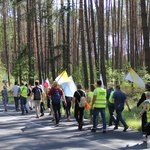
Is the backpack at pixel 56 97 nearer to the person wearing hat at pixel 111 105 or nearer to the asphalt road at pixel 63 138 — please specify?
the asphalt road at pixel 63 138

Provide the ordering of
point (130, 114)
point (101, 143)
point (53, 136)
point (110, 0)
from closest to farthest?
point (101, 143)
point (53, 136)
point (130, 114)
point (110, 0)

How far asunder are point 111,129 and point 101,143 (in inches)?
122

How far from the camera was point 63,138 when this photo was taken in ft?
39.6

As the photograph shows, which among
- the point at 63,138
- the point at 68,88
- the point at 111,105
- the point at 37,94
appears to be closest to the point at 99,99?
the point at 111,105

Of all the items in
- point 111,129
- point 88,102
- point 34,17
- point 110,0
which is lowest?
point 111,129

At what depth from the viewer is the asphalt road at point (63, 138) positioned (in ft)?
34.7

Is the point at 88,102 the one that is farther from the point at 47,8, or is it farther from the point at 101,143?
the point at 47,8

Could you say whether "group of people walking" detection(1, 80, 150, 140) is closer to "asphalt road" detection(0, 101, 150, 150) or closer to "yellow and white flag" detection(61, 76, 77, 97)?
"yellow and white flag" detection(61, 76, 77, 97)

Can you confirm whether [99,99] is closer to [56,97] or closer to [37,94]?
[56,97]

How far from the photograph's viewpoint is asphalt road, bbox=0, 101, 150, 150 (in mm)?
10586

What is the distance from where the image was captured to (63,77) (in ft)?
60.4

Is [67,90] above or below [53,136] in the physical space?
above

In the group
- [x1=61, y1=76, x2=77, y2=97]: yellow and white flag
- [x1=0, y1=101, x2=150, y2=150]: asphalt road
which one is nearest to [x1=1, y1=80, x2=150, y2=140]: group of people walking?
[x1=61, y1=76, x2=77, y2=97]: yellow and white flag

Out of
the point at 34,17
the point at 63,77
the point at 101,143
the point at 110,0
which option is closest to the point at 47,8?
the point at 34,17
